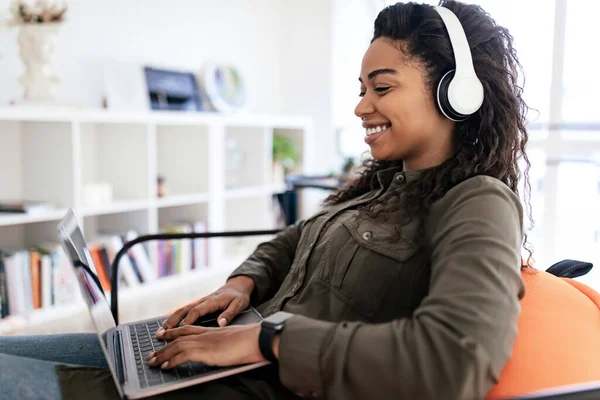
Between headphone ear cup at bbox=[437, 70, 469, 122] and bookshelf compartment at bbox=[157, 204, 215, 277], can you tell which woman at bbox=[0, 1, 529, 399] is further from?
bookshelf compartment at bbox=[157, 204, 215, 277]

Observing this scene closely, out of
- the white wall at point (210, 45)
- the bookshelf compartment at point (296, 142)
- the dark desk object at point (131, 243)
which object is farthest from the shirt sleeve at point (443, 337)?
the bookshelf compartment at point (296, 142)

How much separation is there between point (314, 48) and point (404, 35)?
10.8 ft

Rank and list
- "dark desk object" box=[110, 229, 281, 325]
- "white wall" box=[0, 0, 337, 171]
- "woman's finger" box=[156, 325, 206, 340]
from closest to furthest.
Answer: "woman's finger" box=[156, 325, 206, 340] < "dark desk object" box=[110, 229, 281, 325] < "white wall" box=[0, 0, 337, 171]

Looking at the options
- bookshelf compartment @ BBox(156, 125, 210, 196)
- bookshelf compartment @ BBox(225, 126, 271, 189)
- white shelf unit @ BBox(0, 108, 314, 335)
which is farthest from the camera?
Result: bookshelf compartment @ BBox(225, 126, 271, 189)

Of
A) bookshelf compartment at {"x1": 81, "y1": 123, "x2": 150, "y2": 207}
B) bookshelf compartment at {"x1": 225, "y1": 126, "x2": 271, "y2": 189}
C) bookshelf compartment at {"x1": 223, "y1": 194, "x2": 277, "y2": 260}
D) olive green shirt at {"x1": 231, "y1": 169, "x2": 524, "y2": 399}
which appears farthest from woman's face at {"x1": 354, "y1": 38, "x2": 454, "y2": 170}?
bookshelf compartment at {"x1": 223, "y1": 194, "x2": 277, "y2": 260}

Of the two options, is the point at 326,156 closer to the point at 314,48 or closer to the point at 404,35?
the point at 314,48

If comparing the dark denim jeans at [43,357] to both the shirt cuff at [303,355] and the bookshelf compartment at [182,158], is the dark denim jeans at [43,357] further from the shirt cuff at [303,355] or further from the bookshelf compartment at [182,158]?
the bookshelf compartment at [182,158]

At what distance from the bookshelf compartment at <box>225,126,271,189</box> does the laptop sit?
Answer: 9.21 feet

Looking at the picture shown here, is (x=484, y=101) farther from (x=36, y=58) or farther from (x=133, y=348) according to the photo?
(x=36, y=58)

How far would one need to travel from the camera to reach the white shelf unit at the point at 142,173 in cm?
291

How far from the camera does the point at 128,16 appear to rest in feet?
11.7

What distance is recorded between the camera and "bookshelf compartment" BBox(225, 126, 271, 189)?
13.4 feet

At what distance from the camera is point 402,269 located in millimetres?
1060

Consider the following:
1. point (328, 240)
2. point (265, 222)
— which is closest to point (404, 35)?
point (328, 240)
